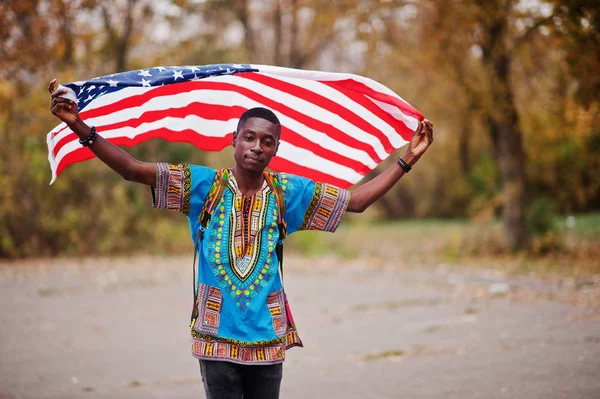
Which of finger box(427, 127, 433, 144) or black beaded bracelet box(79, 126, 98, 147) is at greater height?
finger box(427, 127, 433, 144)

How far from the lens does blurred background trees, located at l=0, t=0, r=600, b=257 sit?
54.3ft

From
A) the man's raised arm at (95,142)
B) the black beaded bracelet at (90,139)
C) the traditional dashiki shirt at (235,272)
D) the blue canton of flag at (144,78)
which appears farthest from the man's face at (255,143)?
the black beaded bracelet at (90,139)

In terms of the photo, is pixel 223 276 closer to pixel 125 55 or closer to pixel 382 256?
pixel 382 256

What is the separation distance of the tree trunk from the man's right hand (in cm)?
1432

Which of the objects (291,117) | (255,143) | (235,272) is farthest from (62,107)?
(291,117)

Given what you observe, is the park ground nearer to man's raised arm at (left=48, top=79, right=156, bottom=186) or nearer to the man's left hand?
the man's left hand

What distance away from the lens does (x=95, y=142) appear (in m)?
3.71

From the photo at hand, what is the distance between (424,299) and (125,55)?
14.2 m

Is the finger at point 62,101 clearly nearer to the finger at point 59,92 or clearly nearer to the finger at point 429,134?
the finger at point 59,92

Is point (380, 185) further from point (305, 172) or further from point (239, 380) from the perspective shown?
point (239, 380)

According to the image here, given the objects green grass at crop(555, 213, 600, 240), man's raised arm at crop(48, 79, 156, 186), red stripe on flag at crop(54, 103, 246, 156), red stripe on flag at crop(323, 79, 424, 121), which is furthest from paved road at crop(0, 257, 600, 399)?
green grass at crop(555, 213, 600, 240)

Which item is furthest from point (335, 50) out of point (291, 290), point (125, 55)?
point (291, 290)

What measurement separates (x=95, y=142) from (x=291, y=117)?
1583mm

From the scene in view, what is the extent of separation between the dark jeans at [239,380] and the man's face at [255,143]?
0.98 metres
